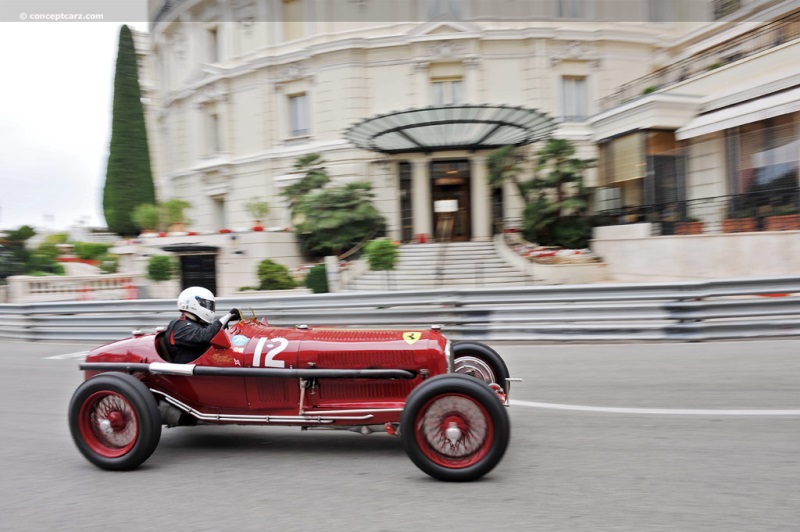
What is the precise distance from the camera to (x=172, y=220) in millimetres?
27766

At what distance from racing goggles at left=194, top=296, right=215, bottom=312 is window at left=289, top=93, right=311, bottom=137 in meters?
23.0

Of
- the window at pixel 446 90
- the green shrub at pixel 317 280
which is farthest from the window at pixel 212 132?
the green shrub at pixel 317 280

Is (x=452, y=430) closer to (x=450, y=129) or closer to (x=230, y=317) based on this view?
(x=230, y=317)

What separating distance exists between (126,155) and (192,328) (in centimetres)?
3222

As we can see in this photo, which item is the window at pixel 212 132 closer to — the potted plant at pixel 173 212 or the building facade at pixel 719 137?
the potted plant at pixel 173 212

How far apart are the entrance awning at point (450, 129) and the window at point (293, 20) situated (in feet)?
25.1

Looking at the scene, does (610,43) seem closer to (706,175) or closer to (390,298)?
(706,175)

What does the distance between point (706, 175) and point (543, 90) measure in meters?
8.09

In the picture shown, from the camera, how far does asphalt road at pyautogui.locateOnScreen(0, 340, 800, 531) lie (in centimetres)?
338

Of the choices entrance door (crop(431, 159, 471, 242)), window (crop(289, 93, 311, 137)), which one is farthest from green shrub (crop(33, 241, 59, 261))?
entrance door (crop(431, 159, 471, 242))

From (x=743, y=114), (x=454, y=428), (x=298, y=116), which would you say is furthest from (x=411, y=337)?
(x=298, y=116)

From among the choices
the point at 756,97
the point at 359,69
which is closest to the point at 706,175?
the point at 756,97

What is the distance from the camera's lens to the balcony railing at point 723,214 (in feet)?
46.7

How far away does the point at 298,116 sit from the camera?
27.3 m
